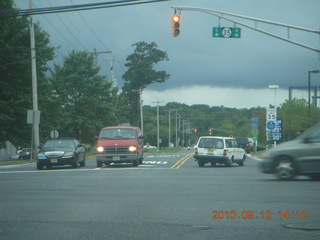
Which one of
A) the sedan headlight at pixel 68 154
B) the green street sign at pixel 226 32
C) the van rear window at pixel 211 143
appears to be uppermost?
the green street sign at pixel 226 32

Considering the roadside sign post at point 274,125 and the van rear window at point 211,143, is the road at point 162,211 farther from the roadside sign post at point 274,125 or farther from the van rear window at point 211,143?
the roadside sign post at point 274,125

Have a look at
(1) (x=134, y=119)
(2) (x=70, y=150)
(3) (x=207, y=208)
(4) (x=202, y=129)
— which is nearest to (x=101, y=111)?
(1) (x=134, y=119)

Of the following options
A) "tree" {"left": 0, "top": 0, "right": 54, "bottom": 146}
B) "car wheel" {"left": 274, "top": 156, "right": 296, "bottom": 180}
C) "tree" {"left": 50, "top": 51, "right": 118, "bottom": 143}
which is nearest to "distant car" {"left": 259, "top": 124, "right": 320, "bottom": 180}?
"car wheel" {"left": 274, "top": 156, "right": 296, "bottom": 180}

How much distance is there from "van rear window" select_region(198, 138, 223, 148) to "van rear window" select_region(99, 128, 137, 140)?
3826 millimetres

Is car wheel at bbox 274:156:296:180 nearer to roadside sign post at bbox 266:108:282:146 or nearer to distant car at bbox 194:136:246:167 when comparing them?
distant car at bbox 194:136:246:167

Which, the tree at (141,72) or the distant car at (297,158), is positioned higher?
the tree at (141,72)

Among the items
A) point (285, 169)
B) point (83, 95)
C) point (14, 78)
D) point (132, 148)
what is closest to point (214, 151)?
point (132, 148)

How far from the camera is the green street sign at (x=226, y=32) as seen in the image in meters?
22.8

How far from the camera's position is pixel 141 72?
88.4 meters

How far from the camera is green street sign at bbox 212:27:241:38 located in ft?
74.8

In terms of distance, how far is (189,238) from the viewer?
7672 mm

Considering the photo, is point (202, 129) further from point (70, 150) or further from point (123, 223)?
point (123, 223)

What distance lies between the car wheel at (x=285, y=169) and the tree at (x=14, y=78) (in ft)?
92.6
